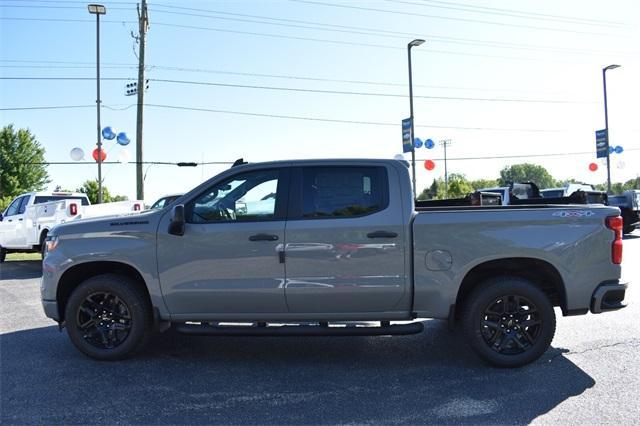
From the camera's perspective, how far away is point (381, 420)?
380 cm

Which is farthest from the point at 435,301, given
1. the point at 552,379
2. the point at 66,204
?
the point at 66,204

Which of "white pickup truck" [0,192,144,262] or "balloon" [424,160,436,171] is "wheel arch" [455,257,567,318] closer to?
"white pickup truck" [0,192,144,262]

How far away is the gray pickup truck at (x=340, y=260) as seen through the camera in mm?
4855

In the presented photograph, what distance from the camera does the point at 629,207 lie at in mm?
19828

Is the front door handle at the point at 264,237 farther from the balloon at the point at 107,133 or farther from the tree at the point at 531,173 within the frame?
the tree at the point at 531,173

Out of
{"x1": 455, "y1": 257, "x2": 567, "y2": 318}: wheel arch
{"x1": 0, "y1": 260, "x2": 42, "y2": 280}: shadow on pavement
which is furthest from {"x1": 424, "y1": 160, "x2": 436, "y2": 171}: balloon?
{"x1": 455, "y1": 257, "x2": 567, "y2": 318}: wheel arch

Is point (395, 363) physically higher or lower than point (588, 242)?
lower

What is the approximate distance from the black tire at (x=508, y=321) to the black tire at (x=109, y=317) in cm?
309

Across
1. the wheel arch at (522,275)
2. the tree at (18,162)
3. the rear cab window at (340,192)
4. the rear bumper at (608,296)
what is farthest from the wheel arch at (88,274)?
the tree at (18,162)

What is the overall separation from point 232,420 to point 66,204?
11.7m

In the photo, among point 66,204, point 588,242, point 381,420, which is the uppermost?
point 66,204

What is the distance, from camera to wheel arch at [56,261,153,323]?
5.27 meters

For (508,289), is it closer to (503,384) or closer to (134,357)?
(503,384)

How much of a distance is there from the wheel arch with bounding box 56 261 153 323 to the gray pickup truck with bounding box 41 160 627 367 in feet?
0.24
